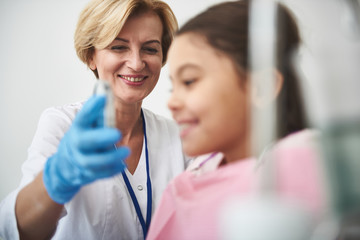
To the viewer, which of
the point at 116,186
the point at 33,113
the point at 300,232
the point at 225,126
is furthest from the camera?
the point at 33,113

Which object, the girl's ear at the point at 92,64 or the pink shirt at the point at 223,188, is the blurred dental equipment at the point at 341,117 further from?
the girl's ear at the point at 92,64

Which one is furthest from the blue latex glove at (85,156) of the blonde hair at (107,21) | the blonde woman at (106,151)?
the blonde hair at (107,21)

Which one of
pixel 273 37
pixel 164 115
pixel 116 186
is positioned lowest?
pixel 116 186

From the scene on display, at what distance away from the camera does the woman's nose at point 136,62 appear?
30.1 inches

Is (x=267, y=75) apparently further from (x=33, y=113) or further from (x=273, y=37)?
(x=33, y=113)

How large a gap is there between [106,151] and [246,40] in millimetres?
295

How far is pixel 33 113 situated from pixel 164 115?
0.38m

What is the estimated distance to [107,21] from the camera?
0.78 m

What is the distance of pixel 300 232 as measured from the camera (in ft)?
1.01

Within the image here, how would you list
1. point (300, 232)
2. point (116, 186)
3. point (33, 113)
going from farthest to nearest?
point (33, 113)
point (116, 186)
point (300, 232)

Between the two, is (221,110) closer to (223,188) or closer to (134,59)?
(223,188)

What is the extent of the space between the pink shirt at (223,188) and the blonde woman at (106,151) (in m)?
0.13

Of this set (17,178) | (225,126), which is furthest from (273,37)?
(17,178)

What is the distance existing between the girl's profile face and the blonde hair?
306 mm
